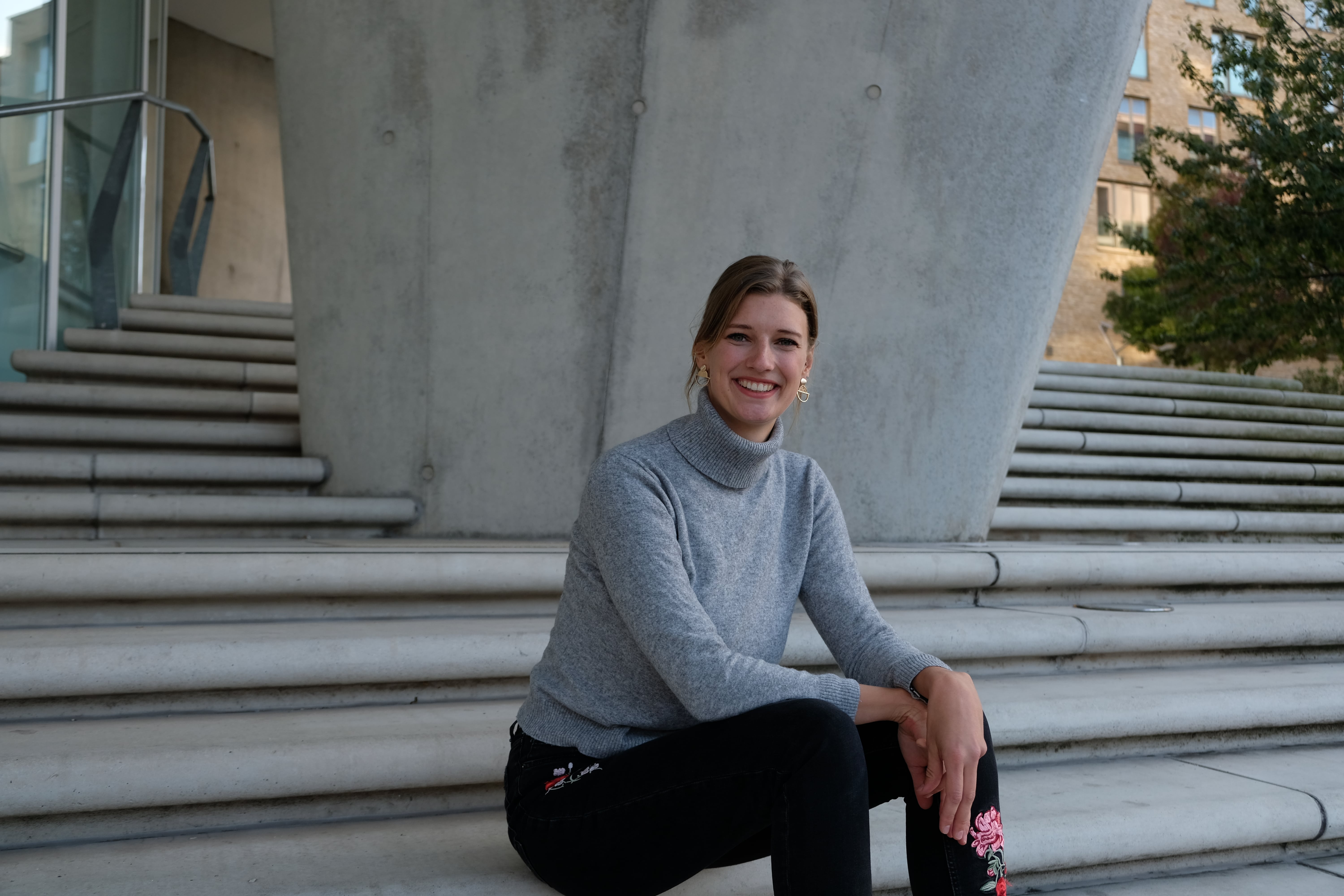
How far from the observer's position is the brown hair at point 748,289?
179cm

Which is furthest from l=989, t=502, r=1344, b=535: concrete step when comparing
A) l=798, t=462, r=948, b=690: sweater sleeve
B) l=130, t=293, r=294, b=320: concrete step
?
l=130, t=293, r=294, b=320: concrete step

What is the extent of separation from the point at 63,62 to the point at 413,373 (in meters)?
3.84

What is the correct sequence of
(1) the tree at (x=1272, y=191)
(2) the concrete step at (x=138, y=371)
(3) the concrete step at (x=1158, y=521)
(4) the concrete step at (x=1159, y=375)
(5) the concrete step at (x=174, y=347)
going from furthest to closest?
(1) the tree at (x=1272, y=191), (4) the concrete step at (x=1159, y=375), (5) the concrete step at (x=174, y=347), (2) the concrete step at (x=138, y=371), (3) the concrete step at (x=1158, y=521)

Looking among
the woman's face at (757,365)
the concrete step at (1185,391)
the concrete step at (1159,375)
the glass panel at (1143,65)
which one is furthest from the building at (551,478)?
the glass panel at (1143,65)

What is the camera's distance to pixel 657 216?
3695 millimetres

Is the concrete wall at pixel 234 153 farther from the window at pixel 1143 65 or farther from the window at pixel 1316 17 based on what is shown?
the window at pixel 1143 65

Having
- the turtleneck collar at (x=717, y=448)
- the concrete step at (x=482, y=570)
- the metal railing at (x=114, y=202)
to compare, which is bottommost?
the concrete step at (x=482, y=570)

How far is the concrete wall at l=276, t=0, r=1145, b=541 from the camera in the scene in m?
3.61

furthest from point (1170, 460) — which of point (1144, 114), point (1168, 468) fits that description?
point (1144, 114)

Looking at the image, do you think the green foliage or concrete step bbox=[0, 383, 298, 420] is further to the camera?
the green foliage

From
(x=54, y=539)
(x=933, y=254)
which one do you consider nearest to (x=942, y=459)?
(x=933, y=254)

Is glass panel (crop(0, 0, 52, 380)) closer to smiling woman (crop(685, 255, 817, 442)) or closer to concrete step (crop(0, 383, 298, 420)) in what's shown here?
concrete step (crop(0, 383, 298, 420))

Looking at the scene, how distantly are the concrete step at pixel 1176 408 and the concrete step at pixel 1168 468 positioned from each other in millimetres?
534

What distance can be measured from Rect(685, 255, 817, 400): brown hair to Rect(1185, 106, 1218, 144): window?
2856 cm
